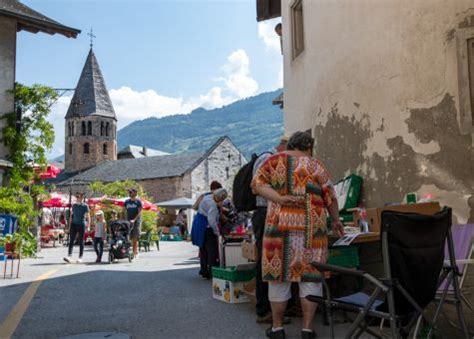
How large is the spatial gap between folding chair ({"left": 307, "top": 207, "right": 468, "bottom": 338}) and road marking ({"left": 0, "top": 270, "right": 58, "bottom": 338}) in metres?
3.40

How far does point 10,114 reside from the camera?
15.8 meters

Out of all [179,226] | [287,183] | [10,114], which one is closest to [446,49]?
[287,183]

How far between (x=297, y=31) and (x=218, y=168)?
49874mm

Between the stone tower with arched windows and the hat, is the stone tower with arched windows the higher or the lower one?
the higher one

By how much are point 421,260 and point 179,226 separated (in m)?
37.3

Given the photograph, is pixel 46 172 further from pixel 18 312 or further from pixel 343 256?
pixel 343 256

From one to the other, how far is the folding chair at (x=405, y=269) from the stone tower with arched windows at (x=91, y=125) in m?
74.7

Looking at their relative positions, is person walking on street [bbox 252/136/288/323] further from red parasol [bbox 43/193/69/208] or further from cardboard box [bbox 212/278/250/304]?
red parasol [bbox 43/193/69/208]

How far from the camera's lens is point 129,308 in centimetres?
645

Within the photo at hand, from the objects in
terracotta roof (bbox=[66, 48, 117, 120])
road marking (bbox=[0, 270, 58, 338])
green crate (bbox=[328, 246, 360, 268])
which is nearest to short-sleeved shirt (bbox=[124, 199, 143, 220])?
road marking (bbox=[0, 270, 58, 338])

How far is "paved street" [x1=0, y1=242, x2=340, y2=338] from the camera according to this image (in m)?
5.25

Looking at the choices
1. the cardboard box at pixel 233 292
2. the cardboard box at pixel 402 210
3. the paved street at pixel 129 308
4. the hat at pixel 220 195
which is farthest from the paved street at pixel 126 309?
the hat at pixel 220 195

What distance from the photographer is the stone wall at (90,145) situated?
75625mm

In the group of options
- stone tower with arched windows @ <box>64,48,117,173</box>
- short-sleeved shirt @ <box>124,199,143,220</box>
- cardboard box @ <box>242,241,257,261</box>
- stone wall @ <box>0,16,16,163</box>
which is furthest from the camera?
stone tower with arched windows @ <box>64,48,117,173</box>
